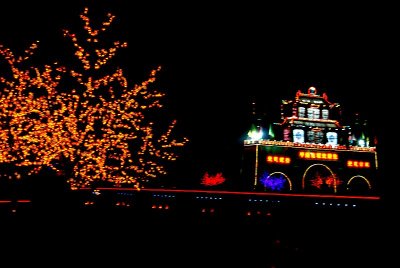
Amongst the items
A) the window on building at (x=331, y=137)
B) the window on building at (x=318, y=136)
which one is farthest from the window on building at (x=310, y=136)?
the window on building at (x=331, y=137)

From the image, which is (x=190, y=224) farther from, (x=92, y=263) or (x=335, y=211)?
(x=335, y=211)

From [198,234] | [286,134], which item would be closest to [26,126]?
[198,234]

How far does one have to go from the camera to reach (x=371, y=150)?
72.8 feet

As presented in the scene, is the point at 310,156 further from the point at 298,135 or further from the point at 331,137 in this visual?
the point at 331,137

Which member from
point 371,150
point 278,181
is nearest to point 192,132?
point 278,181

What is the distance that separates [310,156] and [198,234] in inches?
547

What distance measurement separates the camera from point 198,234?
27.4 feet

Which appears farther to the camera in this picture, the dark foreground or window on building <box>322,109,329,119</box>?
window on building <box>322,109,329,119</box>

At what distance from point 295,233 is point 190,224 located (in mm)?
2457

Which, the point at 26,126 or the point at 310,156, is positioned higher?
the point at 310,156

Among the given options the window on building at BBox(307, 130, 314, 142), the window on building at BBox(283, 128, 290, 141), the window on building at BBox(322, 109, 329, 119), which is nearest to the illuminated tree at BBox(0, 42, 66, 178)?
the window on building at BBox(283, 128, 290, 141)

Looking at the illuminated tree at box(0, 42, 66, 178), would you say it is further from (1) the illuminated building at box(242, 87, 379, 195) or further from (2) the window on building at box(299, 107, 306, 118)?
(2) the window on building at box(299, 107, 306, 118)

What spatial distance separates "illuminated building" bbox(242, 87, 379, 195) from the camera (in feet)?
65.6

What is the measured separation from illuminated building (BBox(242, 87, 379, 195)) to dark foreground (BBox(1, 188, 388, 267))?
8.30 m
